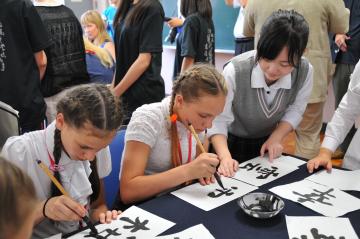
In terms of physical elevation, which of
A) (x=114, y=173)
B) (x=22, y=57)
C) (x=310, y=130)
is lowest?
(x=310, y=130)

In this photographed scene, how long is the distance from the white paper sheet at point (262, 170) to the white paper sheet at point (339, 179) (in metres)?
0.09

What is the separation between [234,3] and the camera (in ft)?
12.4

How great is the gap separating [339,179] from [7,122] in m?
1.11

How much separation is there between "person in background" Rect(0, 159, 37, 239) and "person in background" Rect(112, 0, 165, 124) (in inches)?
51.2

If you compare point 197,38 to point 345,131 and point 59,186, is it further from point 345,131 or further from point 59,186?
point 59,186

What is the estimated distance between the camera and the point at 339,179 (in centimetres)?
132

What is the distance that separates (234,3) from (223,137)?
255 centimetres

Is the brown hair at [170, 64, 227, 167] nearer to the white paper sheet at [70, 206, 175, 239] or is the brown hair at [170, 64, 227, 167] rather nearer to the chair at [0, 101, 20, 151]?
the white paper sheet at [70, 206, 175, 239]

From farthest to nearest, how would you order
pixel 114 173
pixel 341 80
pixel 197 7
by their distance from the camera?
pixel 341 80 < pixel 197 7 < pixel 114 173

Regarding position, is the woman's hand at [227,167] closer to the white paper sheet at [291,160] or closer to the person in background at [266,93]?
the person in background at [266,93]

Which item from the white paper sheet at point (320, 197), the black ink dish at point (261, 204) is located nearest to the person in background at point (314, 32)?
the white paper sheet at point (320, 197)

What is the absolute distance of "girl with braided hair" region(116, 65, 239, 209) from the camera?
48.1 inches

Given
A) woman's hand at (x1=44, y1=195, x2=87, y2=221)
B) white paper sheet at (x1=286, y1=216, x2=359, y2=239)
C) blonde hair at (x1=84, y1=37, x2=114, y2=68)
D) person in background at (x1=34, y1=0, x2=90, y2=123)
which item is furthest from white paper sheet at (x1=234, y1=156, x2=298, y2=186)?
blonde hair at (x1=84, y1=37, x2=114, y2=68)

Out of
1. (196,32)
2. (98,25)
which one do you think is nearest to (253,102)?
(196,32)
